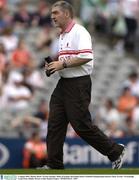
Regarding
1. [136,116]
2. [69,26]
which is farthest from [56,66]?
[136,116]

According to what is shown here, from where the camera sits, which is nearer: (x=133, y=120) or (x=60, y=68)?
(x=60, y=68)

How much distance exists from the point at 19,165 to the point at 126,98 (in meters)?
3.25

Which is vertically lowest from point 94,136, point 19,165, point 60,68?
point 19,165

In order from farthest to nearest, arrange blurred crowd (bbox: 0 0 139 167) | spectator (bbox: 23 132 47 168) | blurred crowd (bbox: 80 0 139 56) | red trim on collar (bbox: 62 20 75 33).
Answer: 1. blurred crowd (bbox: 80 0 139 56)
2. blurred crowd (bbox: 0 0 139 167)
3. spectator (bbox: 23 132 47 168)
4. red trim on collar (bbox: 62 20 75 33)

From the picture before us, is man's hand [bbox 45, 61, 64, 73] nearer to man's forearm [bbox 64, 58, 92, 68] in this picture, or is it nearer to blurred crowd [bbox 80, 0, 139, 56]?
man's forearm [bbox 64, 58, 92, 68]

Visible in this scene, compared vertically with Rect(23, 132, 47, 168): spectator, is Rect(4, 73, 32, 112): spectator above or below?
above

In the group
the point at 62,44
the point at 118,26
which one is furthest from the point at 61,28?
the point at 118,26

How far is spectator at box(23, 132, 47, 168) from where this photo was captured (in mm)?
15695

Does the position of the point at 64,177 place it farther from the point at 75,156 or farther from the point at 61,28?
the point at 75,156

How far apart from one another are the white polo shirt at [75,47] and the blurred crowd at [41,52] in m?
5.72

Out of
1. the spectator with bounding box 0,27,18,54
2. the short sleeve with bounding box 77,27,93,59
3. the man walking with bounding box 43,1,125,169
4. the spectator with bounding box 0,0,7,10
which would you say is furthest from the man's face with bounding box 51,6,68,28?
the spectator with bounding box 0,0,7,10

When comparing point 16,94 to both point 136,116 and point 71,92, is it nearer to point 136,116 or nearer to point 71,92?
point 136,116

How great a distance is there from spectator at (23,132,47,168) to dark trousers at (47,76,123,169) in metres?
5.33

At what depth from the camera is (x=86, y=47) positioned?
9.98 metres
